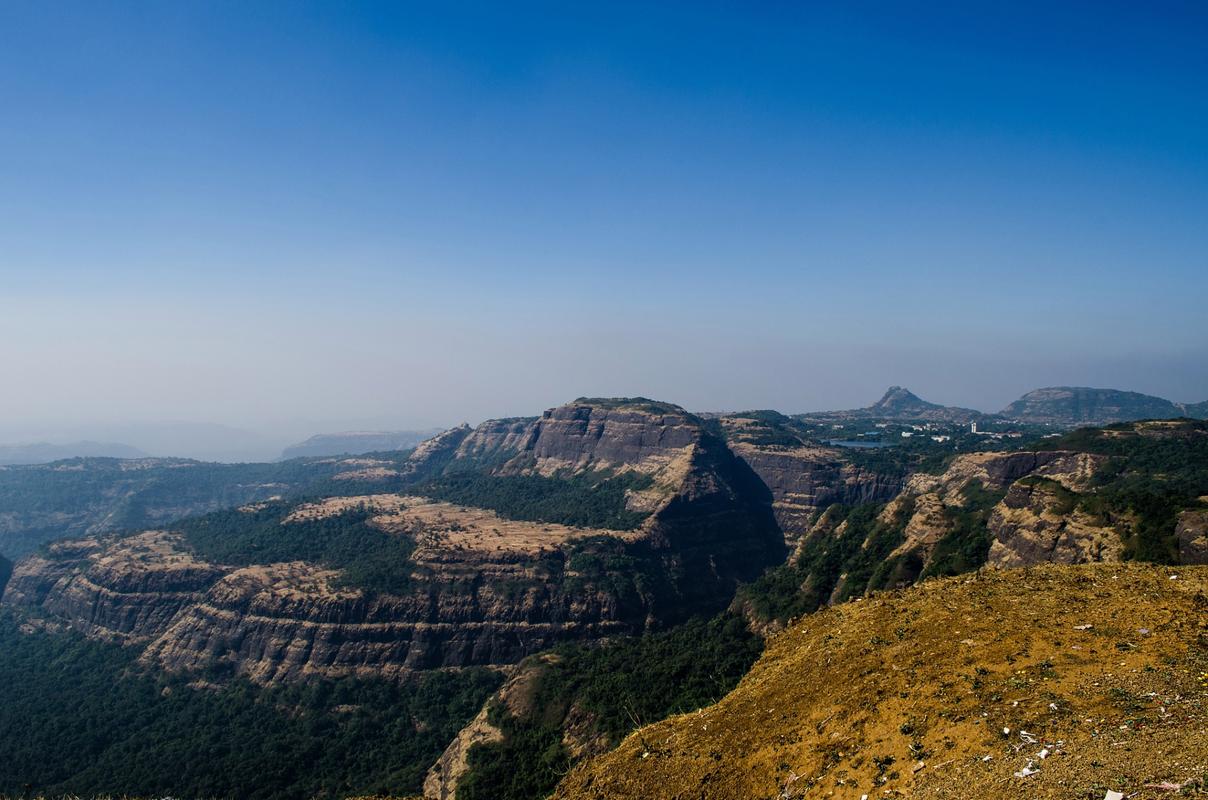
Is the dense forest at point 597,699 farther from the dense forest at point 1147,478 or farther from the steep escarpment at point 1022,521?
the dense forest at point 1147,478

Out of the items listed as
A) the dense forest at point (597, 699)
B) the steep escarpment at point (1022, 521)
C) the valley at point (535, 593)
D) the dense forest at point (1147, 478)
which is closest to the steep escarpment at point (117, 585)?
the valley at point (535, 593)

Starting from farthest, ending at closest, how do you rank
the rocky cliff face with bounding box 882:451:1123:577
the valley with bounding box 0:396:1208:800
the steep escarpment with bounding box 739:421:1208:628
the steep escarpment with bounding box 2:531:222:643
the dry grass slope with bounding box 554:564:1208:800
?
the steep escarpment with bounding box 2:531:222:643 → the valley with bounding box 0:396:1208:800 → the rocky cliff face with bounding box 882:451:1123:577 → the steep escarpment with bounding box 739:421:1208:628 → the dry grass slope with bounding box 554:564:1208:800

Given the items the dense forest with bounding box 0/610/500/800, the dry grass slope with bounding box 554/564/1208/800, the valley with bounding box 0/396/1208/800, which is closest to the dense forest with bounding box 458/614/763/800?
the valley with bounding box 0/396/1208/800

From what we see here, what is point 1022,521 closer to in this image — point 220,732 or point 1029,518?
point 1029,518

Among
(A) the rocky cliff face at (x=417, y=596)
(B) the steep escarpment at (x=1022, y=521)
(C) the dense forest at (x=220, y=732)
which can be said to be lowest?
(C) the dense forest at (x=220, y=732)

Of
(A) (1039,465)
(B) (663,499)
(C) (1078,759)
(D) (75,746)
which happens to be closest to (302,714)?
(D) (75,746)

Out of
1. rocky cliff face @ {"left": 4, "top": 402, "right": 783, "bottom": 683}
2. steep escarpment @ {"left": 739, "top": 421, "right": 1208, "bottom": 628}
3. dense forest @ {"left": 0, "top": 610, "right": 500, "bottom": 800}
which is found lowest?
dense forest @ {"left": 0, "top": 610, "right": 500, "bottom": 800}

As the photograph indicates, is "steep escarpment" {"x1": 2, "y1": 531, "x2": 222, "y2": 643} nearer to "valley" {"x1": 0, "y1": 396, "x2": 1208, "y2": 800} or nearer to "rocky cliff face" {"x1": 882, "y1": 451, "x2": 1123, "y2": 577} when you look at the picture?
"valley" {"x1": 0, "y1": 396, "x2": 1208, "y2": 800}
